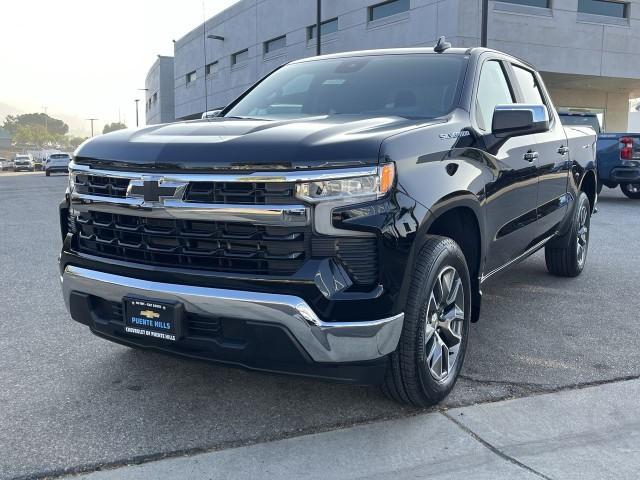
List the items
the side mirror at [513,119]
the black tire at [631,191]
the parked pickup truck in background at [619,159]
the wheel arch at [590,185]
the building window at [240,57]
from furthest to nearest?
the building window at [240,57] → the black tire at [631,191] → the parked pickup truck in background at [619,159] → the wheel arch at [590,185] → the side mirror at [513,119]

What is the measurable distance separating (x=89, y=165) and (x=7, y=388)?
4.32 feet

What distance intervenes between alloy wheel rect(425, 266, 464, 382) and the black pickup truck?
0.04 feet

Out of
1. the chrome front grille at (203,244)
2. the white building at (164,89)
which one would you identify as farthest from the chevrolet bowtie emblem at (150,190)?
the white building at (164,89)

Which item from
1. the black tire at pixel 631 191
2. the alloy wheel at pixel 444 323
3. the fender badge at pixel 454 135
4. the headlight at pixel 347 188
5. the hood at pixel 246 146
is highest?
the fender badge at pixel 454 135

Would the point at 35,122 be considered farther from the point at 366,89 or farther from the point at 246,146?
the point at 246,146

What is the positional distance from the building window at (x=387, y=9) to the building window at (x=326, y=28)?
2763 mm

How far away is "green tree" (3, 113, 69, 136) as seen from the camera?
598ft

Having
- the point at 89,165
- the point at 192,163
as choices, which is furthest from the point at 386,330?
the point at 89,165

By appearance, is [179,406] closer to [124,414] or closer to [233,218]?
[124,414]

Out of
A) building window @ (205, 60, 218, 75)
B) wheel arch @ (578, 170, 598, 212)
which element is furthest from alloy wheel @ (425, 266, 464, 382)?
building window @ (205, 60, 218, 75)

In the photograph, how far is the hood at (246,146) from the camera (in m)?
2.64

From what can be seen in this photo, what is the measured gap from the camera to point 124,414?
3133 mm

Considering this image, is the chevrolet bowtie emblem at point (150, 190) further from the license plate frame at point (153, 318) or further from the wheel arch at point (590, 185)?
the wheel arch at point (590, 185)

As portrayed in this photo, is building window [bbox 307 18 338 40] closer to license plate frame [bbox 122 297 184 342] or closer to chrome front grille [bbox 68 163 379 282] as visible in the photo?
chrome front grille [bbox 68 163 379 282]
